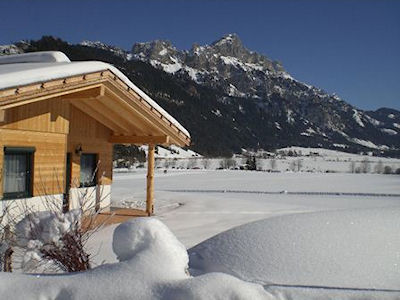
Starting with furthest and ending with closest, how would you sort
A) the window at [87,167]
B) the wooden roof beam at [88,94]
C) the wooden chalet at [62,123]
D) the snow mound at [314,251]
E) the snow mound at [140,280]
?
the window at [87,167], the wooden roof beam at [88,94], the wooden chalet at [62,123], the snow mound at [314,251], the snow mound at [140,280]

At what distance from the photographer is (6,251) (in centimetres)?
448

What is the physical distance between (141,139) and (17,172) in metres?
4.31

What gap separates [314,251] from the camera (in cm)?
353

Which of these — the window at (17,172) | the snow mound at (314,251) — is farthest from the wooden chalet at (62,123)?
the snow mound at (314,251)

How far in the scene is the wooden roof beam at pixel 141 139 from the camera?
40.1ft

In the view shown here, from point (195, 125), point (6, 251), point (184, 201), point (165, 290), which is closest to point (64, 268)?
point (6, 251)

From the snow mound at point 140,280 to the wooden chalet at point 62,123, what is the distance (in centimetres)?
267

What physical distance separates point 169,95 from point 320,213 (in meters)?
161

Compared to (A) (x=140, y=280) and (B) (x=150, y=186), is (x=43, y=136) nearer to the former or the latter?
A: (B) (x=150, y=186)

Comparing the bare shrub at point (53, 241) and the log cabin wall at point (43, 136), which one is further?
the log cabin wall at point (43, 136)

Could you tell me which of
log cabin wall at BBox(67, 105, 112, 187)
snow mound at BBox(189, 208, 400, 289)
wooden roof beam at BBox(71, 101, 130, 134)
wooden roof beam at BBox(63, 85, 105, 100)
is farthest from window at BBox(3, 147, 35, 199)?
snow mound at BBox(189, 208, 400, 289)

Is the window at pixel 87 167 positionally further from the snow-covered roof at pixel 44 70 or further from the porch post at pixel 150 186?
the snow-covered roof at pixel 44 70

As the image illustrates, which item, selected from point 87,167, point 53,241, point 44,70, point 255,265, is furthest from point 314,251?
point 87,167

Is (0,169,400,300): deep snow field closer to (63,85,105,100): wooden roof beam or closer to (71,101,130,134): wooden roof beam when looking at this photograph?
(63,85,105,100): wooden roof beam
